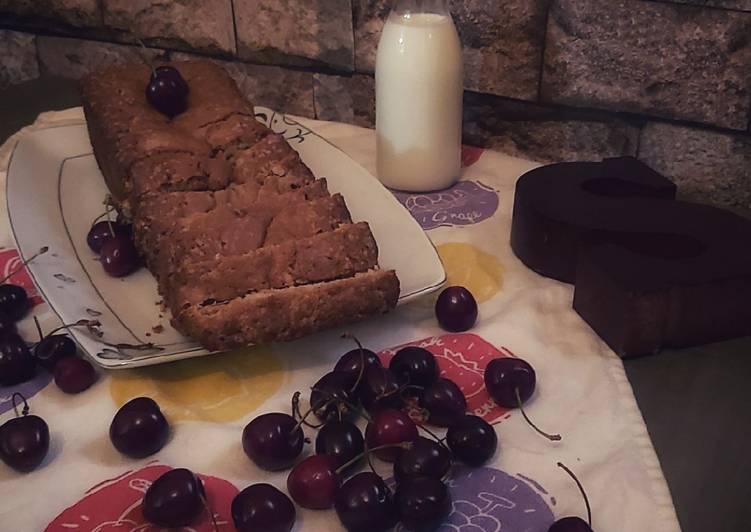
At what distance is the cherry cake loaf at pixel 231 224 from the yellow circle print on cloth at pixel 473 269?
6.7 inches

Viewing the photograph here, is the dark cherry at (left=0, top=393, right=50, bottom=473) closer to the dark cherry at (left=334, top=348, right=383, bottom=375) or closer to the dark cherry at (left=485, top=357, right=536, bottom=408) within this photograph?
the dark cherry at (left=334, top=348, right=383, bottom=375)

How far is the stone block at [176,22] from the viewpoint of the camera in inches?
61.0

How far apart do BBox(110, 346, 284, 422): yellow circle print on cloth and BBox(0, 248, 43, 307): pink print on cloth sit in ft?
0.71

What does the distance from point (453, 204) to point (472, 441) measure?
0.58 meters

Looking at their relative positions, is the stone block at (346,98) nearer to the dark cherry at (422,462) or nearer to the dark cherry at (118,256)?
the dark cherry at (118,256)

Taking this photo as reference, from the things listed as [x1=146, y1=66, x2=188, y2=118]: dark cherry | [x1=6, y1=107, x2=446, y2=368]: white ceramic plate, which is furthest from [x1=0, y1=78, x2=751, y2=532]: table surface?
[x1=146, y1=66, x2=188, y2=118]: dark cherry

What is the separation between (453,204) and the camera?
4.10 ft

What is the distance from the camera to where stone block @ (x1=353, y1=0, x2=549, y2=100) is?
128 cm

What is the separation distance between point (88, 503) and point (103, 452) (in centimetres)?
7

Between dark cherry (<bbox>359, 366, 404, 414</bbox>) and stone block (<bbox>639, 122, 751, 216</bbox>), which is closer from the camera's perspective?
dark cherry (<bbox>359, 366, 404, 414</bbox>)

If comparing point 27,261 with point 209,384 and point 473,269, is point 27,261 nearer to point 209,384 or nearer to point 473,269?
point 209,384

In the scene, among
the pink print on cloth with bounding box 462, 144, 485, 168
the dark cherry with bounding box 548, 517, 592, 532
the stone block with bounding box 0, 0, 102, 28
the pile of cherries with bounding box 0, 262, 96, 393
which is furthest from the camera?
A: the stone block with bounding box 0, 0, 102, 28

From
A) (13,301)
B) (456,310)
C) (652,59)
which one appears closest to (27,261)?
(13,301)

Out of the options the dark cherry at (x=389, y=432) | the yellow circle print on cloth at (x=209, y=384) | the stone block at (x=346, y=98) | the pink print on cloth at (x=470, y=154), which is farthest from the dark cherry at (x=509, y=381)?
the stone block at (x=346, y=98)
